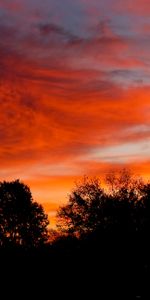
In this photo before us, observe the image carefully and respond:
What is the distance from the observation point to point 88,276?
144 feet

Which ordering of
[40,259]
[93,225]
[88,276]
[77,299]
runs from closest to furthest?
[77,299], [88,276], [40,259], [93,225]

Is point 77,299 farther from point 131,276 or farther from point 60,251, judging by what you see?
point 60,251

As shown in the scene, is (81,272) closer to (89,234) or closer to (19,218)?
(89,234)

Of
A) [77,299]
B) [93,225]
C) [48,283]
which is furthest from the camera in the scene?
[93,225]

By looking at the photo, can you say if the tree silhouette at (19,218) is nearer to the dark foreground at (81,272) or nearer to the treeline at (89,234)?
the treeline at (89,234)

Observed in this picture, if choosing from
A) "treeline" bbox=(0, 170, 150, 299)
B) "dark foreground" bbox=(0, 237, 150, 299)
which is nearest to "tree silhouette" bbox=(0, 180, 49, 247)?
"treeline" bbox=(0, 170, 150, 299)

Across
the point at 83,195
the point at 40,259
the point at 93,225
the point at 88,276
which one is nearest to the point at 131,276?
the point at 88,276

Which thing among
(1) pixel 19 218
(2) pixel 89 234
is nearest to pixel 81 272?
(2) pixel 89 234

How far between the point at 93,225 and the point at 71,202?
21.4 feet

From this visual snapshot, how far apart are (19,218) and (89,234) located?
15.7 metres

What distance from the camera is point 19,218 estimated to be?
81.8 m

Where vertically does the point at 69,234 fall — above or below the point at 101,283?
above

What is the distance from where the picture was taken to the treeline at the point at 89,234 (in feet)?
151

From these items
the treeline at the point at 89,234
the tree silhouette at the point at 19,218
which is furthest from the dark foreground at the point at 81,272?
the tree silhouette at the point at 19,218
